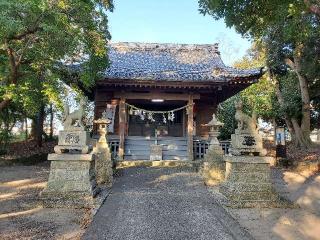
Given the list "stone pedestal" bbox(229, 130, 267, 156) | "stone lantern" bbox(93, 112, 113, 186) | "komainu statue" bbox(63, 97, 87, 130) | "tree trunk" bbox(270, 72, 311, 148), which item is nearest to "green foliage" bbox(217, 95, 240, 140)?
"tree trunk" bbox(270, 72, 311, 148)

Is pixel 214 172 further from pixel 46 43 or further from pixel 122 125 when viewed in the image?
pixel 46 43

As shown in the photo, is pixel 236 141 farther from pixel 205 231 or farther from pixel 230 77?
pixel 230 77

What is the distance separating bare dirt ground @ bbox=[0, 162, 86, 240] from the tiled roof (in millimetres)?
7207

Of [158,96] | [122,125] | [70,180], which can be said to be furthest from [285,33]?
[122,125]

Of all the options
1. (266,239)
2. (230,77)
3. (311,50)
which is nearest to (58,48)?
(266,239)

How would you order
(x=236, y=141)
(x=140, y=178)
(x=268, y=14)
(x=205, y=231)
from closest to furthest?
1. (x=205, y=231)
2. (x=268, y=14)
3. (x=236, y=141)
4. (x=140, y=178)

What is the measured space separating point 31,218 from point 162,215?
109 inches

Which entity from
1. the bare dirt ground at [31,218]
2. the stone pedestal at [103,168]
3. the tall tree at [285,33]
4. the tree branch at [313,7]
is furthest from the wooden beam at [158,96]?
the tree branch at [313,7]

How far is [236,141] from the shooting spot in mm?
9047

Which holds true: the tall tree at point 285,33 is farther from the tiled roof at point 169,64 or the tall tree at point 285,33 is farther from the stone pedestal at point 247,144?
the tiled roof at point 169,64

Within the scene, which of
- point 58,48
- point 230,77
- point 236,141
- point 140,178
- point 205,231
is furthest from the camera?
point 230,77

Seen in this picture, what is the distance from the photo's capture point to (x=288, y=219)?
279 inches

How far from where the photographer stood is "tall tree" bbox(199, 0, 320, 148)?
7484mm

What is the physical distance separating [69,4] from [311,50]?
13035 millimetres
